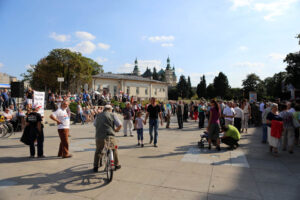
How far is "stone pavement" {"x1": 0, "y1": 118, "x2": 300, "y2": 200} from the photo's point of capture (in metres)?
3.85

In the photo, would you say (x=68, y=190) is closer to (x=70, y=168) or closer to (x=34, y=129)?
(x=70, y=168)

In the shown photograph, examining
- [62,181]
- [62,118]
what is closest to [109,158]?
[62,181]

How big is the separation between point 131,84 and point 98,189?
66493 mm

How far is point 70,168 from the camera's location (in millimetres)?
5277

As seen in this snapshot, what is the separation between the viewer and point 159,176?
475cm

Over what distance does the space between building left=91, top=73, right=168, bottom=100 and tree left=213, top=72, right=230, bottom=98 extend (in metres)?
22.4

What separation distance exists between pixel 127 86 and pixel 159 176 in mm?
64609

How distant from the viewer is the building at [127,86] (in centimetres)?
6154

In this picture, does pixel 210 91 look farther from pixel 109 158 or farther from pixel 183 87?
pixel 109 158

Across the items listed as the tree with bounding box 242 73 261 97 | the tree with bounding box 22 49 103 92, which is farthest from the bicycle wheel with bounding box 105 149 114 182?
the tree with bounding box 242 73 261 97

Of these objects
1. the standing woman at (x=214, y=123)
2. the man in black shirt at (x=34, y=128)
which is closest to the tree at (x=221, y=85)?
the standing woman at (x=214, y=123)

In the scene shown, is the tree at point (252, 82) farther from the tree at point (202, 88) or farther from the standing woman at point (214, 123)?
the standing woman at point (214, 123)

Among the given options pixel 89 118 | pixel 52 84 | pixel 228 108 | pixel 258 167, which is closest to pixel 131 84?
pixel 52 84

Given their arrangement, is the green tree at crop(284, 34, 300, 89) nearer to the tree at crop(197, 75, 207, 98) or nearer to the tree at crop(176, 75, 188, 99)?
the tree at crop(197, 75, 207, 98)
